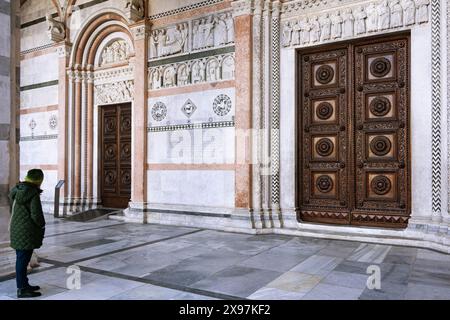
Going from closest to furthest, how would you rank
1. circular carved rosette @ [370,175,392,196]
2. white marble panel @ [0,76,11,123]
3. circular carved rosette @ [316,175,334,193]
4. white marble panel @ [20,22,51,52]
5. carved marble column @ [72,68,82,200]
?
white marble panel @ [0,76,11,123], circular carved rosette @ [370,175,392,196], circular carved rosette @ [316,175,334,193], carved marble column @ [72,68,82,200], white marble panel @ [20,22,51,52]

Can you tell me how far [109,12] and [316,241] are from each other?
6542 millimetres

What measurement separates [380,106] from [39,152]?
8262 millimetres

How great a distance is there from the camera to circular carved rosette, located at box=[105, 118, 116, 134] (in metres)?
8.60

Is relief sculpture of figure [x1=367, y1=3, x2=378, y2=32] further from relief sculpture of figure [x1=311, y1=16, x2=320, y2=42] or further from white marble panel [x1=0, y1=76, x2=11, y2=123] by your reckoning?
white marble panel [x1=0, y1=76, x2=11, y2=123]

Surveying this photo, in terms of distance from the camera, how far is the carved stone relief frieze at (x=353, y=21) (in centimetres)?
527

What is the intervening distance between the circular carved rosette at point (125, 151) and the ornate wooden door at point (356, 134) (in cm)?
403

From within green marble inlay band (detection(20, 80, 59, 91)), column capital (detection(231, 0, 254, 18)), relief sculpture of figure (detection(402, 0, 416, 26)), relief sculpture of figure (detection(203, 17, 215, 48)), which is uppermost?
column capital (detection(231, 0, 254, 18))

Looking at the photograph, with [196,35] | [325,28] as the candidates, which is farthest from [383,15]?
[196,35]

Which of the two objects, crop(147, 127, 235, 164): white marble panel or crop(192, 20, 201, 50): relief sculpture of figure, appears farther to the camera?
crop(192, 20, 201, 50): relief sculpture of figure

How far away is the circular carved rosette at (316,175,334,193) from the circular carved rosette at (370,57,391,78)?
177 centimetres

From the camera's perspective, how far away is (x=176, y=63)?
285 inches

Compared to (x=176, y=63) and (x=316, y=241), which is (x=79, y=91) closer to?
(x=176, y=63)

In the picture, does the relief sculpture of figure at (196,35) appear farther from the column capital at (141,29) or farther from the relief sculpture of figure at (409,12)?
the relief sculpture of figure at (409,12)

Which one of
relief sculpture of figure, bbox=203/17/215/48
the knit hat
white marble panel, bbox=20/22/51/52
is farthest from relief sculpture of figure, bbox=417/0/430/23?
white marble panel, bbox=20/22/51/52
